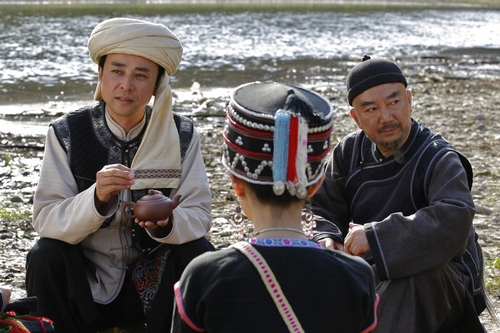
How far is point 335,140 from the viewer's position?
348 inches

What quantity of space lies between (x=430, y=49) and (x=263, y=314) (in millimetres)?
22218

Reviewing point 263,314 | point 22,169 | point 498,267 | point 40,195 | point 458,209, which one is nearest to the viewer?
point 263,314

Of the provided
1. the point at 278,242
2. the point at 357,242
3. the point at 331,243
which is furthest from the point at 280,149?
the point at 331,243

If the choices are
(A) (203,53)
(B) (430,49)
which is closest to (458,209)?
(A) (203,53)

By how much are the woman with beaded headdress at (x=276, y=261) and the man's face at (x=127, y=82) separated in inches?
61.6

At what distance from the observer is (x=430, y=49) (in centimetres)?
2359

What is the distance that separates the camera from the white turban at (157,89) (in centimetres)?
384

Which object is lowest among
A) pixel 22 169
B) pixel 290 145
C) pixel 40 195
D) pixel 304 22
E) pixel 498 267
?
pixel 304 22

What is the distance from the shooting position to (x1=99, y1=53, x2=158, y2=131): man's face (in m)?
3.88

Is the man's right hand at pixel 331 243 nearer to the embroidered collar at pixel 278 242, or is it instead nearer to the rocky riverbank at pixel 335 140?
the rocky riverbank at pixel 335 140

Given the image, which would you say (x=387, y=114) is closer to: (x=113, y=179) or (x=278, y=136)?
(x=113, y=179)

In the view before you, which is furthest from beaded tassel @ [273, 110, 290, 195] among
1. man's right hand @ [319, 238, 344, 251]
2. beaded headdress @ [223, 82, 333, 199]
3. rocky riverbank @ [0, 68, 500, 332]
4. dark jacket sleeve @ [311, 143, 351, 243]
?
rocky riverbank @ [0, 68, 500, 332]

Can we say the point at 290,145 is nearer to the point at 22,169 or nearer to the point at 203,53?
the point at 22,169

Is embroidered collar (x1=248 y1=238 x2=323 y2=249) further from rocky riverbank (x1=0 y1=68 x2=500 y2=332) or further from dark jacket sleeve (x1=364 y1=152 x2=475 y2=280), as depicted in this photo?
rocky riverbank (x1=0 y1=68 x2=500 y2=332)
